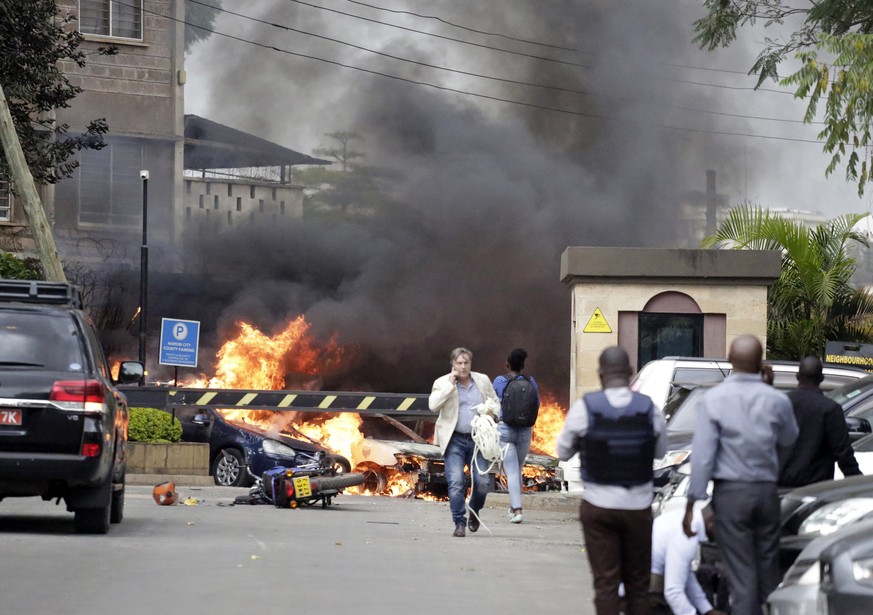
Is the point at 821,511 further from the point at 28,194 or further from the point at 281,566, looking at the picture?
the point at 28,194

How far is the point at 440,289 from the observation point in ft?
116

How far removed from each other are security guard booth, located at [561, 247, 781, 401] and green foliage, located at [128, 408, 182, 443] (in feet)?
20.7

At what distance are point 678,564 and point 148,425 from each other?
1411 cm

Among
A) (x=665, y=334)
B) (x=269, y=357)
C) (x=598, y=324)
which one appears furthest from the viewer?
(x=269, y=357)

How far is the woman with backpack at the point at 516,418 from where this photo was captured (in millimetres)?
13461

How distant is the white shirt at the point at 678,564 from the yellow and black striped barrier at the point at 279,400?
13757 mm

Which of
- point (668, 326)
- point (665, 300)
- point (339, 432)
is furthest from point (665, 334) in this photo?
point (339, 432)

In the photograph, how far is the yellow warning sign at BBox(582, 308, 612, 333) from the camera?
56.5ft

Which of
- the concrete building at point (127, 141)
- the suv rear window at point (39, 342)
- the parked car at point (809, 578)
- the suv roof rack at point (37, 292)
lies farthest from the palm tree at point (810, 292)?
the concrete building at point (127, 141)

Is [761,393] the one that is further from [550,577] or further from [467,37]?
[467,37]

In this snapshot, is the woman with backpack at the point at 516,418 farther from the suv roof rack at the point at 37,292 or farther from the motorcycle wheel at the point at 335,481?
the suv roof rack at the point at 37,292

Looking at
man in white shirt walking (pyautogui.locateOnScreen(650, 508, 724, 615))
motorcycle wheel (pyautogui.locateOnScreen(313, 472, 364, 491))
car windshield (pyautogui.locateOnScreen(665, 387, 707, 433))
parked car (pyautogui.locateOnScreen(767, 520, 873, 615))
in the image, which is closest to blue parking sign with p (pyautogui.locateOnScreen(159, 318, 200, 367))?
motorcycle wheel (pyautogui.locateOnScreen(313, 472, 364, 491))

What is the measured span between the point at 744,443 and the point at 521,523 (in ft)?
25.0

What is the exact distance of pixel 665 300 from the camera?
57.2 ft
